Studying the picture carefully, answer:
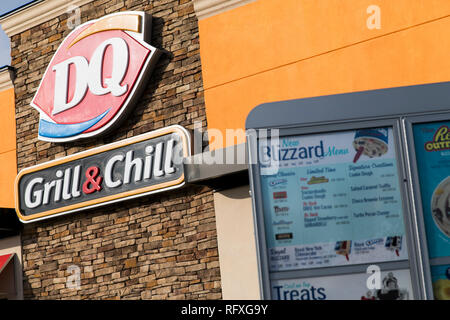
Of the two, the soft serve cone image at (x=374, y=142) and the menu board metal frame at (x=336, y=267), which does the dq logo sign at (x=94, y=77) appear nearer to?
the menu board metal frame at (x=336, y=267)

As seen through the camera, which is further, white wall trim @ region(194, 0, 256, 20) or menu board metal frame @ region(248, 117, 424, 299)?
white wall trim @ region(194, 0, 256, 20)

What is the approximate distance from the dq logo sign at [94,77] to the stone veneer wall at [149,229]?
311 millimetres

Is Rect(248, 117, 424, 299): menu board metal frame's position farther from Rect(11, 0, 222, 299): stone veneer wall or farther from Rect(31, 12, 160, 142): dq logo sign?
Rect(31, 12, 160, 142): dq logo sign

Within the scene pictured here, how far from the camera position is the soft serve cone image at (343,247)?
502cm

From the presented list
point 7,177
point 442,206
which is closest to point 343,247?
point 442,206

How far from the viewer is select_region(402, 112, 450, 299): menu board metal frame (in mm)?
4926

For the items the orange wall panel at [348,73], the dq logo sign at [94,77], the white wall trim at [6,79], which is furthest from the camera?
the white wall trim at [6,79]

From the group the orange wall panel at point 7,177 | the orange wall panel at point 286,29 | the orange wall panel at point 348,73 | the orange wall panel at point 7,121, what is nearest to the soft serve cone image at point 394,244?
the orange wall panel at point 348,73

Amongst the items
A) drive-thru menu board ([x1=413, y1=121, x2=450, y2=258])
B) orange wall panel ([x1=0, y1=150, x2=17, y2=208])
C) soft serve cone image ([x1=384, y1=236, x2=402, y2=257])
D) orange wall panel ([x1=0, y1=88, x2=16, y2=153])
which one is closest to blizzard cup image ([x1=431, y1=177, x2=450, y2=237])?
drive-thru menu board ([x1=413, y1=121, x2=450, y2=258])

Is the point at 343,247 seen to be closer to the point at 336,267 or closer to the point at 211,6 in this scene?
the point at 336,267

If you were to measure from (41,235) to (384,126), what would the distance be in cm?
953

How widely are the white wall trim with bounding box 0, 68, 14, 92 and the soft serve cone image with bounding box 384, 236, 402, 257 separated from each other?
36.9 ft
